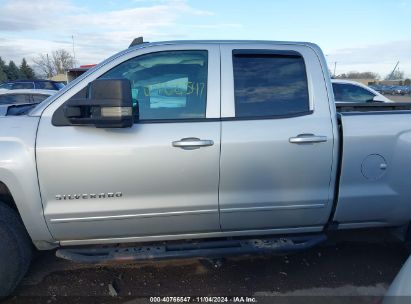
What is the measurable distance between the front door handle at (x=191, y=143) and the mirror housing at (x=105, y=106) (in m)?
0.38

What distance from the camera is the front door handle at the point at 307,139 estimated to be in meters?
2.48

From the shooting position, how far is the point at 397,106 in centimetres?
350

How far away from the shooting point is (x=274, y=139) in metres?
2.47

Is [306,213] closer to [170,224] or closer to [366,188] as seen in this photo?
[366,188]

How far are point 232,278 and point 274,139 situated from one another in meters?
1.34

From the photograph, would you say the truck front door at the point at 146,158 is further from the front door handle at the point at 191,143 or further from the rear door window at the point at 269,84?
the rear door window at the point at 269,84

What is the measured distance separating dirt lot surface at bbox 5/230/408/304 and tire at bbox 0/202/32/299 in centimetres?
23

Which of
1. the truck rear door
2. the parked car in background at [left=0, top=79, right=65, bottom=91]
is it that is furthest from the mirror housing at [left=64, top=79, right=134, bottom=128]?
the parked car in background at [left=0, top=79, right=65, bottom=91]

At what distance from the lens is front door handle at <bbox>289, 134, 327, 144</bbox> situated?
8.15 ft

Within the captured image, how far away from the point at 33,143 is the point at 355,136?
97.8 inches

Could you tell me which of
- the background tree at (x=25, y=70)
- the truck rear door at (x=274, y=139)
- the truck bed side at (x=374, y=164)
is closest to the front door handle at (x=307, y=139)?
the truck rear door at (x=274, y=139)

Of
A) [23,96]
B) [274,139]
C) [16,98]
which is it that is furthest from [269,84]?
[16,98]

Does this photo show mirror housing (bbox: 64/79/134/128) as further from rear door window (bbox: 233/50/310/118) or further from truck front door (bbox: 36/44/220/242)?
rear door window (bbox: 233/50/310/118)

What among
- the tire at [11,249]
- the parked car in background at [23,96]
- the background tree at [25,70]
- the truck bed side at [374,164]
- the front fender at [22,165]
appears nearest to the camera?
the front fender at [22,165]
